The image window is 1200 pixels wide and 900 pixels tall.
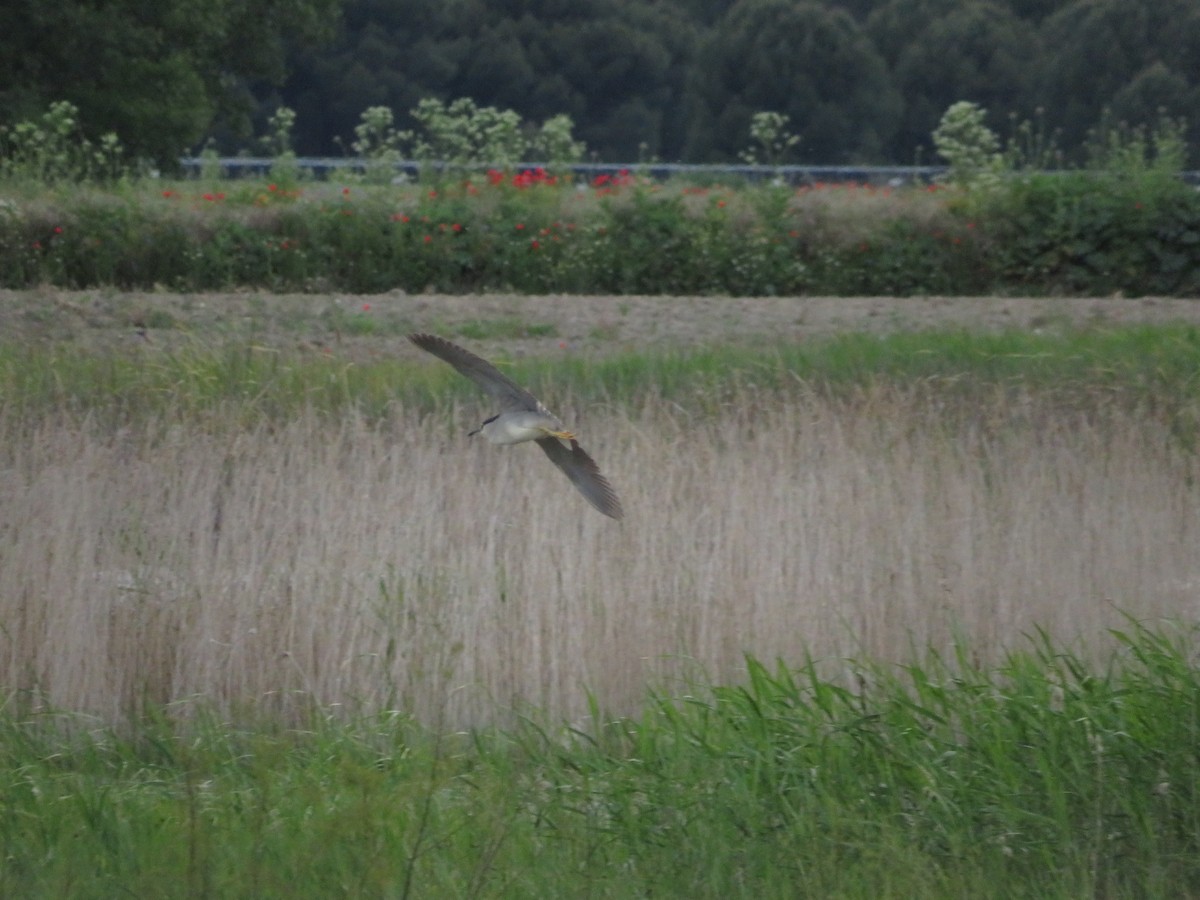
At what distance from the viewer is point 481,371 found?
417cm

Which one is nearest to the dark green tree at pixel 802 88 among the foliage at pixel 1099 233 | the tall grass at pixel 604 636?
the foliage at pixel 1099 233

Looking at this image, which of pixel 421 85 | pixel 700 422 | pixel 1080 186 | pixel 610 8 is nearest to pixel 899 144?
pixel 610 8

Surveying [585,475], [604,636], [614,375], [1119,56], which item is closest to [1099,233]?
[614,375]

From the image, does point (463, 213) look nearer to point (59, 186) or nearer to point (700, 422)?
point (59, 186)

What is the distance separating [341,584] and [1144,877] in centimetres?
280

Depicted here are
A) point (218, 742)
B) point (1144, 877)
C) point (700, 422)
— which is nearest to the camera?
point (1144, 877)

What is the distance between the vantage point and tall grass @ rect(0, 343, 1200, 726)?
5117mm

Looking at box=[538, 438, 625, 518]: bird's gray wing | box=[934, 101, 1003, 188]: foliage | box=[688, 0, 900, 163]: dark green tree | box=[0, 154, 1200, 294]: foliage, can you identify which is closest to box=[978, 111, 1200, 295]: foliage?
box=[0, 154, 1200, 294]: foliage

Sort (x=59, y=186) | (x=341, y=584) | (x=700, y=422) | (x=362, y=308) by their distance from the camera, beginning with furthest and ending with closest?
1. (x=59, y=186)
2. (x=362, y=308)
3. (x=700, y=422)
4. (x=341, y=584)

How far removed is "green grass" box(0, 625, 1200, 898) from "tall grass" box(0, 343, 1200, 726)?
1.28 ft

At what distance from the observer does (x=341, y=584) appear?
17.6ft

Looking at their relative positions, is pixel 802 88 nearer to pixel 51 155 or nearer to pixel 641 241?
pixel 641 241

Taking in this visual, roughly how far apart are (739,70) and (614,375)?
26790mm

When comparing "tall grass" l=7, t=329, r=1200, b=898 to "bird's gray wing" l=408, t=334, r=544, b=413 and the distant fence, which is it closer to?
"bird's gray wing" l=408, t=334, r=544, b=413
